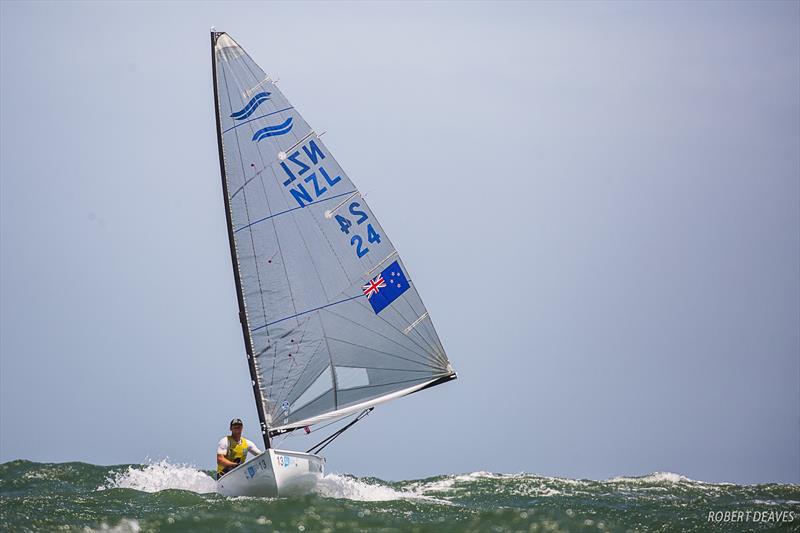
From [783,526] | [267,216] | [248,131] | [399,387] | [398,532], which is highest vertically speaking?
[248,131]

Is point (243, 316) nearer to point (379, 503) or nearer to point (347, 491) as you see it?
point (347, 491)

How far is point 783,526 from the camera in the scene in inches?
628

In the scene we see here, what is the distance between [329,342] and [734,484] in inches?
400

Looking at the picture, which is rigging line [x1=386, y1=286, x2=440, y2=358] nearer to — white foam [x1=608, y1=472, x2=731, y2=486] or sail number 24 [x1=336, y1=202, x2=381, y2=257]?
sail number 24 [x1=336, y1=202, x2=381, y2=257]

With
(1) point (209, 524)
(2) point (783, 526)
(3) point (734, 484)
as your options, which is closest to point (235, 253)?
(1) point (209, 524)

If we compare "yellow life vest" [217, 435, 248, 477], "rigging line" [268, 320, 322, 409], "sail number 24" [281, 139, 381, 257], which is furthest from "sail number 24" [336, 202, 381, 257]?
"yellow life vest" [217, 435, 248, 477]

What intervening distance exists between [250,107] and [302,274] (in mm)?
2981

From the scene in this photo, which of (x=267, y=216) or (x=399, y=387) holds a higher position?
(x=267, y=216)

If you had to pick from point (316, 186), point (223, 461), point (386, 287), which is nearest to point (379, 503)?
point (223, 461)

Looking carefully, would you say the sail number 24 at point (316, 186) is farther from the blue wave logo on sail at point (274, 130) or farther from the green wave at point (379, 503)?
the green wave at point (379, 503)

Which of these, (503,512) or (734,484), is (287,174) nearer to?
(503,512)

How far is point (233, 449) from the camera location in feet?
59.6

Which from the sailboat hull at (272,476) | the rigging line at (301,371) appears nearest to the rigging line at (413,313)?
the rigging line at (301,371)

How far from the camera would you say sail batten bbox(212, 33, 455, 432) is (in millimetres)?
18297
